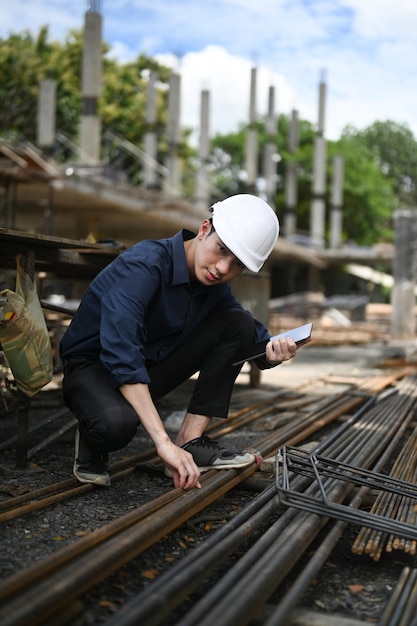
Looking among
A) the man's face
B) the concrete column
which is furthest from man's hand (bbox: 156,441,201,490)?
the concrete column

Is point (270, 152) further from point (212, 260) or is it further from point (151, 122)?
point (212, 260)

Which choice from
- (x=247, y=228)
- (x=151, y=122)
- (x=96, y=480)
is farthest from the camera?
(x=151, y=122)

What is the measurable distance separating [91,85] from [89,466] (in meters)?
22.2

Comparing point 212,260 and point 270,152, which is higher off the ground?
Answer: point 270,152

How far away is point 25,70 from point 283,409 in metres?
31.2

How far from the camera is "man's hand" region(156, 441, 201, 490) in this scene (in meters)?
2.80

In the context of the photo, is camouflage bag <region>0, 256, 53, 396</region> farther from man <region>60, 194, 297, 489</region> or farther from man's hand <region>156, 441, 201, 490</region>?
man's hand <region>156, 441, 201, 490</region>

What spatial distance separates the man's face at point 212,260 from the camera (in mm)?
3199

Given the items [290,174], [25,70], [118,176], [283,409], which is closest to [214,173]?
[290,174]

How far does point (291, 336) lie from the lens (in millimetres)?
3510

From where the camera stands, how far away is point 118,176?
24.6 meters

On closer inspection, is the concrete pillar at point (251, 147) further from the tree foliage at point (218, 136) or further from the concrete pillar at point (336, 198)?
the concrete pillar at point (336, 198)

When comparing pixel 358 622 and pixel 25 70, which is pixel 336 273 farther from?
pixel 358 622

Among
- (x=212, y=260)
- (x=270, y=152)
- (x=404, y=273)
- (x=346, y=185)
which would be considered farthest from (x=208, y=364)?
(x=346, y=185)
